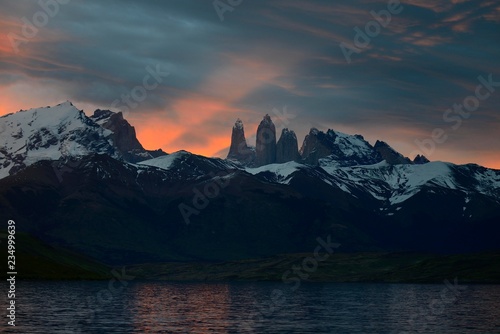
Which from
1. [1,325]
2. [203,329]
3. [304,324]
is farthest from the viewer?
[304,324]

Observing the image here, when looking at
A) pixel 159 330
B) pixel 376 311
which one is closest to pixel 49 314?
pixel 159 330

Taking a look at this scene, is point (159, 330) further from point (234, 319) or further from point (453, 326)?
point (453, 326)

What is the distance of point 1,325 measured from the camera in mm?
132625

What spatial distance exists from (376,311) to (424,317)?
2243cm

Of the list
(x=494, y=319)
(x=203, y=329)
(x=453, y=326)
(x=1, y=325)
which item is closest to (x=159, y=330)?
(x=203, y=329)

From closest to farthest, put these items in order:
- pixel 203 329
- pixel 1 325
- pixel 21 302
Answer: pixel 1 325 → pixel 203 329 → pixel 21 302

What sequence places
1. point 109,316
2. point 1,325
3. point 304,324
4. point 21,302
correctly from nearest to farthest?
point 1,325
point 304,324
point 109,316
point 21,302

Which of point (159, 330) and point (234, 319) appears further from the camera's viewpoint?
point (234, 319)

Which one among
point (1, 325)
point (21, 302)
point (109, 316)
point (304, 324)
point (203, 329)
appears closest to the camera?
point (1, 325)

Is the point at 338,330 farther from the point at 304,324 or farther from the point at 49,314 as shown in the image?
the point at 49,314

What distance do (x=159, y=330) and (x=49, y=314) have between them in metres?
35.0

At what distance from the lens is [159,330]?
13712 centimetres

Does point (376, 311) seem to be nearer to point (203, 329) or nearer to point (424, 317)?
point (424, 317)

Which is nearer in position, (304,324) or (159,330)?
(159,330)
